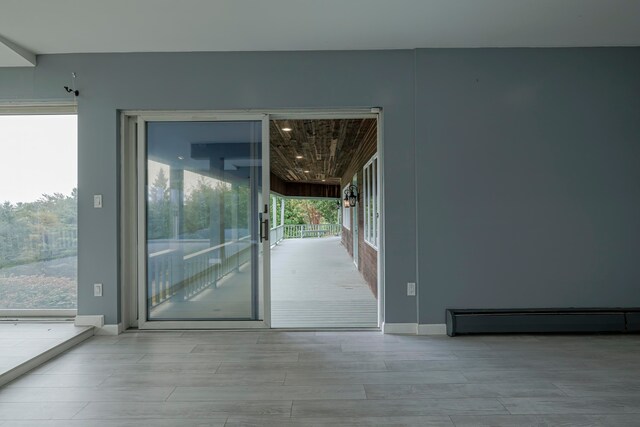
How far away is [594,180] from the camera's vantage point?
11.4ft

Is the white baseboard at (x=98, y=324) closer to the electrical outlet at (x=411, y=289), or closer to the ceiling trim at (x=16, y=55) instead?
the ceiling trim at (x=16, y=55)

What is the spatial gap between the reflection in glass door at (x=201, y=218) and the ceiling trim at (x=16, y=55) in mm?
1181

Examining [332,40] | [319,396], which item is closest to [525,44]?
[332,40]

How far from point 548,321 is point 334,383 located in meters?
2.21

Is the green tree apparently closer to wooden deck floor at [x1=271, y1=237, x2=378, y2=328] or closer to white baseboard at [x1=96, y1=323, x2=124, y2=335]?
white baseboard at [x1=96, y1=323, x2=124, y2=335]

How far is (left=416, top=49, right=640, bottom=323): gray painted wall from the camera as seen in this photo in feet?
11.4

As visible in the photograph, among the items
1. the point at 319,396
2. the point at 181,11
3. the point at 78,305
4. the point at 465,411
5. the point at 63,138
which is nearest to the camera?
the point at 465,411

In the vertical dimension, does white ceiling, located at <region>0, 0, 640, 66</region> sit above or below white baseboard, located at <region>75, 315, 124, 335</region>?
above

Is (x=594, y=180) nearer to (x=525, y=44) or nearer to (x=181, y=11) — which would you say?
(x=525, y=44)

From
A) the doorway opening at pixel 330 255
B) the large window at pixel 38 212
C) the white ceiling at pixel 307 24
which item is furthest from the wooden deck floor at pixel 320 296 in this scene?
the white ceiling at pixel 307 24

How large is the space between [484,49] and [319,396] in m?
3.37

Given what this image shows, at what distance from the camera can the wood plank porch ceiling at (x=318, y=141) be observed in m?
5.32

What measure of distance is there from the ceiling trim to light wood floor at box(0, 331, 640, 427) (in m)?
2.73

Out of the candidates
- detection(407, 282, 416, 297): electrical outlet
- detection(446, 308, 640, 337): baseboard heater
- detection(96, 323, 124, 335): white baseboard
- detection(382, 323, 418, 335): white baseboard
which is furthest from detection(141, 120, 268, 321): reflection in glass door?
detection(446, 308, 640, 337): baseboard heater
